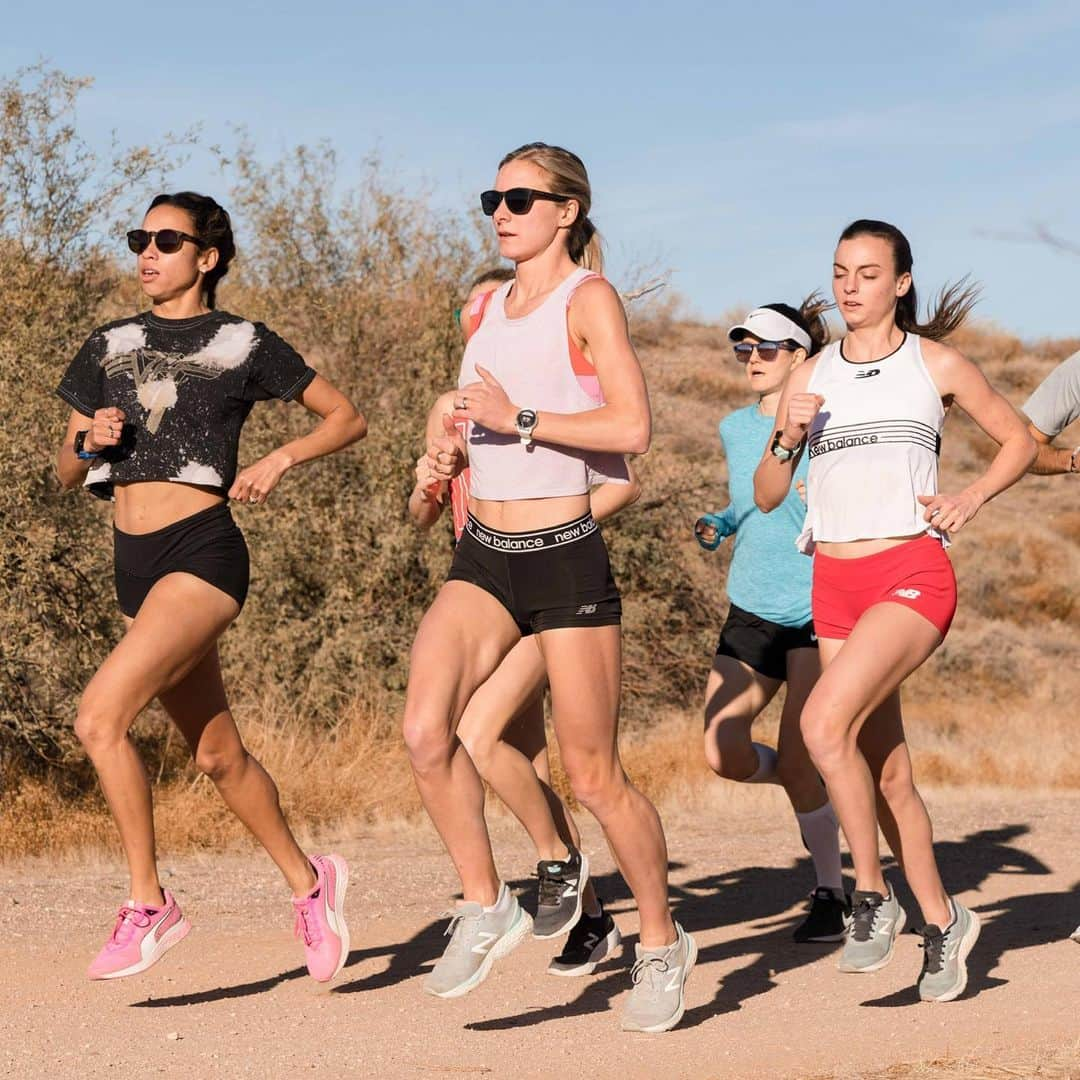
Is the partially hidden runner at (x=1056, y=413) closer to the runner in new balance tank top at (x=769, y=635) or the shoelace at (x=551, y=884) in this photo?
the runner in new balance tank top at (x=769, y=635)

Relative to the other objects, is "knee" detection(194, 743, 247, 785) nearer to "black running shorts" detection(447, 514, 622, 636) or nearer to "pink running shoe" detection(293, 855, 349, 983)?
"pink running shoe" detection(293, 855, 349, 983)

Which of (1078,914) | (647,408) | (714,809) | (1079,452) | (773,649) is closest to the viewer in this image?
(647,408)

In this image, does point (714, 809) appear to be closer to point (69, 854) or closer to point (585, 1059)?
point (69, 854)

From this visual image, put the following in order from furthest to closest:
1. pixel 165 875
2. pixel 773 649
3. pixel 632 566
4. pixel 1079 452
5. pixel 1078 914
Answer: pixel 632 566, pixel 165 875, pixel 1078 914, pixel 773 649, pixel 1079 452

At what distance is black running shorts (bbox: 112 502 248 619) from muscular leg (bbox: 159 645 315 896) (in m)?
0.27

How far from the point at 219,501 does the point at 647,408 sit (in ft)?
4.94

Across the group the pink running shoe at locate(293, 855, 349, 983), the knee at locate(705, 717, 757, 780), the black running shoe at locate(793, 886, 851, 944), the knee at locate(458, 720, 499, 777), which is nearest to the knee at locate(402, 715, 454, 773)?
the knee at locate(458, 720, 499, 777)

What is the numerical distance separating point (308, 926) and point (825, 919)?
7.37 ft

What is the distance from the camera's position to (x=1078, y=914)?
24.5ft

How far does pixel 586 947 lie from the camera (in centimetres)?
596

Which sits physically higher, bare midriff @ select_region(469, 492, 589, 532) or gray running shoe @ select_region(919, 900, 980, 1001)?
bare midriff @ select_region(469, 492, 589, 532)

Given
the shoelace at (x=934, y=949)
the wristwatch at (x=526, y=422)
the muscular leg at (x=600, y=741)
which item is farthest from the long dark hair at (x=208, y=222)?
the shoelace at (x=934, y=949)

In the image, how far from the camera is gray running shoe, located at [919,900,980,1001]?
537cm

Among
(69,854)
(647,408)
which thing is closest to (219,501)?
(647,408)
